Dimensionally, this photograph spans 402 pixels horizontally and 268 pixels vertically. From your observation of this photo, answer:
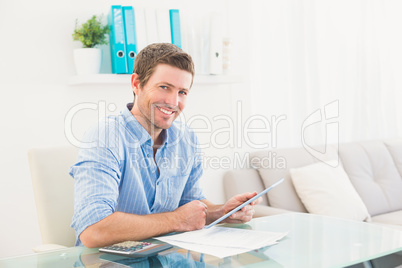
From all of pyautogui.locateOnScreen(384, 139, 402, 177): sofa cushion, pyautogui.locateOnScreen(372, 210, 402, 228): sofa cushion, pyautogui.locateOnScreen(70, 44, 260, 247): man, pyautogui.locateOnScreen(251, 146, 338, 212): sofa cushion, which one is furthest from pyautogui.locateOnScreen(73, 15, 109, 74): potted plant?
pyautogui.locateOnScreen(384, 139, 402, 177): sofa cushion

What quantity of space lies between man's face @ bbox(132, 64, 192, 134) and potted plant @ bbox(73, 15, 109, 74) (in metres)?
0.67

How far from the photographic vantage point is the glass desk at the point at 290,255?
1.17 m

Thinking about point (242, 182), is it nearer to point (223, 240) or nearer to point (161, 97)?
point (161, 97)

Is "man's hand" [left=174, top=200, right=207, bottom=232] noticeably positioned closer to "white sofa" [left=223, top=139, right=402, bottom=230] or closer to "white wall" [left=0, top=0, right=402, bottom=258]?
"white sofa" [left=223, top=139, right=402, bottom=230]

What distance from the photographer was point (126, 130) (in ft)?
5.70

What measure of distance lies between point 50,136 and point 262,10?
1.61 metres

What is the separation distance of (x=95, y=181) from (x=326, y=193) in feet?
5.48

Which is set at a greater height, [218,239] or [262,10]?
[262,10]

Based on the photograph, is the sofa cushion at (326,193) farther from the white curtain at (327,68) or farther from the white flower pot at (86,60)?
the white flower pot at (86,60)

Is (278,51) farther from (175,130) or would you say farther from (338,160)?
(175,130)

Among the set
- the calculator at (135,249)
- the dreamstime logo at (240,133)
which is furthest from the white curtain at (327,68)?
the calculator at (135,249)

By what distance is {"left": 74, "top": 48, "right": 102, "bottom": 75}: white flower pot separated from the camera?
2398mm

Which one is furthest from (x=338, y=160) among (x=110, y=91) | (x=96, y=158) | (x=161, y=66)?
(x=96, y=158)

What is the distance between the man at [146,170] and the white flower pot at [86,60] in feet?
2.02
